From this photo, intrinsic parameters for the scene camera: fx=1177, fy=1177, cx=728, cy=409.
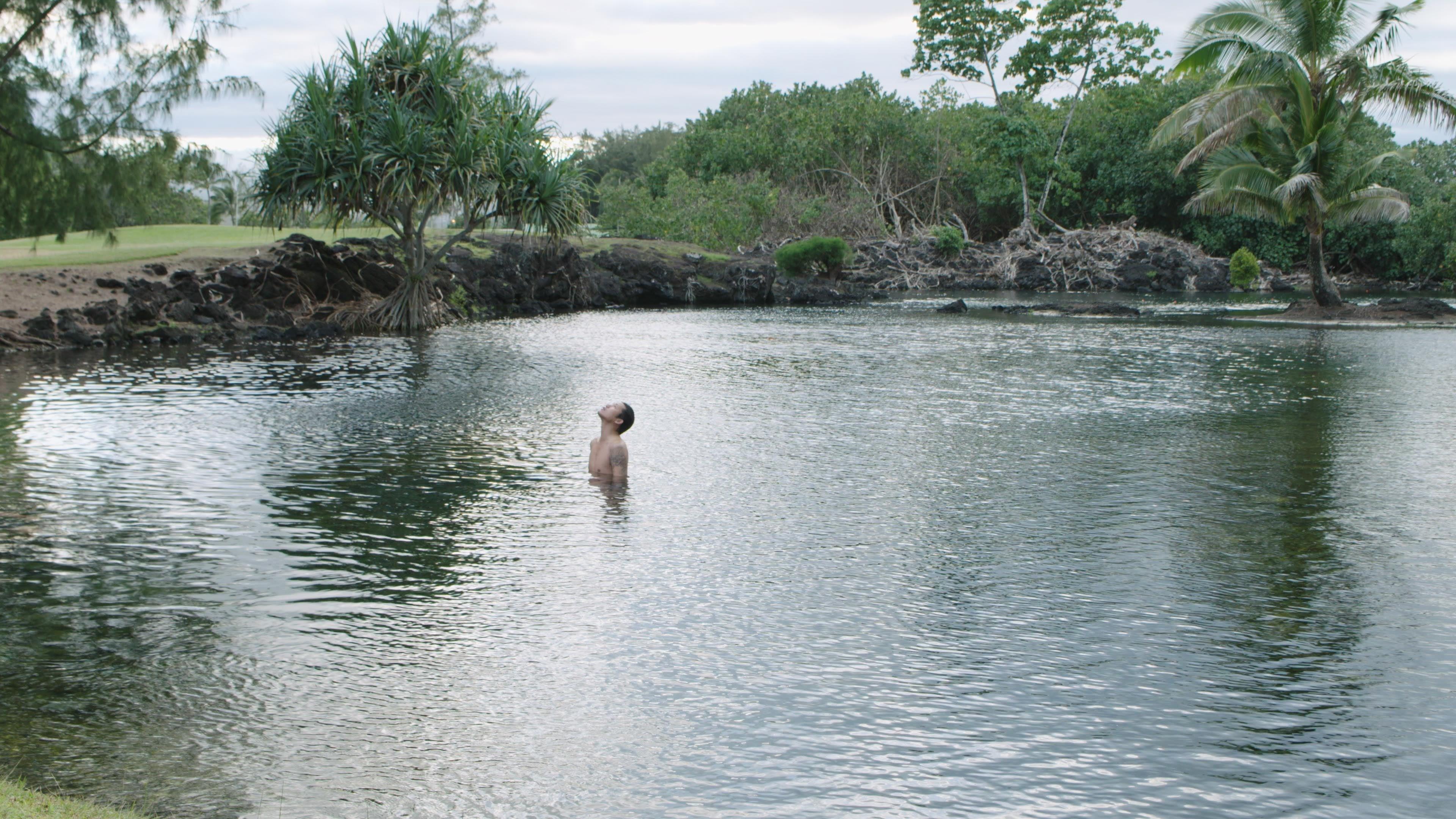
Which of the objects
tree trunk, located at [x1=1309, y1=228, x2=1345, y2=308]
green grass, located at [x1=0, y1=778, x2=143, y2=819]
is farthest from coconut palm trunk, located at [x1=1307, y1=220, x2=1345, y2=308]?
green grass, located at [x1=0, y1=778, x2=143, y2=819]

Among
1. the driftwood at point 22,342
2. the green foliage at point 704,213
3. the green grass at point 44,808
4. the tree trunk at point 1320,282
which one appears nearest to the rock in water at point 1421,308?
the tree trunk at point 1320,282

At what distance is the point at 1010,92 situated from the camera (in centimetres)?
5662

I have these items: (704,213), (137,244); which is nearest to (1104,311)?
(704,213)

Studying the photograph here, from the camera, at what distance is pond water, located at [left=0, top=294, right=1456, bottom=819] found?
4227mm

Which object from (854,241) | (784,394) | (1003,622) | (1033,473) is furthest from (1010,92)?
(1003,622)

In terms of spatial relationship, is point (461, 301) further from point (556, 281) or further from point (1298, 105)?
point (1298, 105)

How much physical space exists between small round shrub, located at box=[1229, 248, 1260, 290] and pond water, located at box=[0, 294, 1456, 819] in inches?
1152

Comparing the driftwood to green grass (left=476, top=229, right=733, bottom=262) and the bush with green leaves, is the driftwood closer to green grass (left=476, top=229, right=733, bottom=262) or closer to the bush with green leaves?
green grass (left=476, top=229, right=733, bottom=262)

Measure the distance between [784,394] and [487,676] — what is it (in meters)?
9.21

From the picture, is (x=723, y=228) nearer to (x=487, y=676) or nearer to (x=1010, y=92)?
(x=1010, y=92)

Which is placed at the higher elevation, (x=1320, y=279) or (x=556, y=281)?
(x=1320, y=279)

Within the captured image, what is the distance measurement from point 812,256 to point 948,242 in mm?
6620

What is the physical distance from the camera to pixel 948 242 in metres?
44.1

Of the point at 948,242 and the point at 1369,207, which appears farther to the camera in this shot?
the point at 948,242
